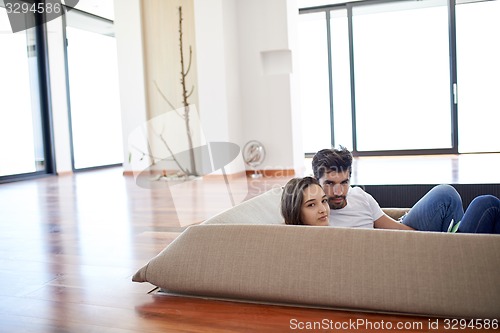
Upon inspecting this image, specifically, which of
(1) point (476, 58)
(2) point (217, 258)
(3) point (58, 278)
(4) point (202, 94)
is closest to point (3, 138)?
(4) point (202, 94)

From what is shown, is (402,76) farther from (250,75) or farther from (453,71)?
(250,75)

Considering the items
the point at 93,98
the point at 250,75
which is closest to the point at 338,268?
the point at 250,75

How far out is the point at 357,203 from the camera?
218cm

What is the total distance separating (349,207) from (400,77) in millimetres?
7092

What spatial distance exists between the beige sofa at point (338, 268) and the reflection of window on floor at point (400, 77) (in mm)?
7087

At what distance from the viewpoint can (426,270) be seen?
1.63 m

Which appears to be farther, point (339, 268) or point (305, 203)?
point (305, 203)

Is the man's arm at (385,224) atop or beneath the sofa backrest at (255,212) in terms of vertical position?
beneath

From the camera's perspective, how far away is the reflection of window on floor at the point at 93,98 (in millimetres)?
8898

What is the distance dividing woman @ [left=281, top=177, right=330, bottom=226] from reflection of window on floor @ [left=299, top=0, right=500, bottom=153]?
22.7ft

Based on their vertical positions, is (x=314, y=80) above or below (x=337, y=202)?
above

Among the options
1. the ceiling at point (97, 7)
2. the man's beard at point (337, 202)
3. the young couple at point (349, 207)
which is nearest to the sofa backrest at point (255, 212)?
the young couple at point (349, 207)

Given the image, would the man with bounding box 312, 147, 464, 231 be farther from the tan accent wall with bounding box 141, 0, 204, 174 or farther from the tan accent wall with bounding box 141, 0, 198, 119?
the tan accent wall with bounding box 141, 0, 198, 119

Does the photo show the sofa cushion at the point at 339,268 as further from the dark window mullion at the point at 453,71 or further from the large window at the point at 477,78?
the large window at the point at 477,78
